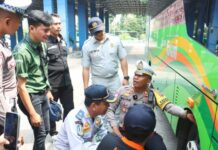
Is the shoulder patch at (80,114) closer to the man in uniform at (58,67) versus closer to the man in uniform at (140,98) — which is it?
the man in uniform at (140,98)

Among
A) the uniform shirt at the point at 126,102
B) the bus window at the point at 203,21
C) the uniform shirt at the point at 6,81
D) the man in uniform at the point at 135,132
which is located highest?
the bus window at the point at 203,21

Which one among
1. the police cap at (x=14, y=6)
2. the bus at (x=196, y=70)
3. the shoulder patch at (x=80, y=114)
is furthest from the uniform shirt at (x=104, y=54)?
the police cap at (x=14, y=6)

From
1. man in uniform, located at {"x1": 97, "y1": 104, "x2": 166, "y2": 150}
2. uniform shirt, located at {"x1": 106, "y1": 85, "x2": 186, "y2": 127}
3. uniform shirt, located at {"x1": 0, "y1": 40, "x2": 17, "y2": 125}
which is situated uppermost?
uniform shirt, located at {"x1": 0, "y1": 40, "x2": 17, "y2": 125}

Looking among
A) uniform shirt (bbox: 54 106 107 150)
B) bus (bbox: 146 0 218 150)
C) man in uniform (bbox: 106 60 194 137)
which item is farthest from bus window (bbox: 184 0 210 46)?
uniform shirt (bbox: 54 106 107 150)

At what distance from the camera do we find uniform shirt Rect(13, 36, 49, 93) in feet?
10.0

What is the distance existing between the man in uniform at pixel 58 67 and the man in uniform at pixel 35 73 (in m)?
0.71

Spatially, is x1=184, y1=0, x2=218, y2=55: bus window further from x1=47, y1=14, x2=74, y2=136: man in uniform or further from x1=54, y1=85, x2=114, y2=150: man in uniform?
x1=47, y1=14, x2=74, y2=136: man in uniform

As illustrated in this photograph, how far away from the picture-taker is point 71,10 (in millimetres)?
25469

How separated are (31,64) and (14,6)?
3.94ft

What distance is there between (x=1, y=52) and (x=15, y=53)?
3.26ft

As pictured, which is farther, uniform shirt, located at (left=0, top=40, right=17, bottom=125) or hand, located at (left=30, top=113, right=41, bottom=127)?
hand, located at (left=30, top=113, right=41, bottom=127)

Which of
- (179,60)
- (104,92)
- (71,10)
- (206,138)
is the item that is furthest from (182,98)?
(71,10)

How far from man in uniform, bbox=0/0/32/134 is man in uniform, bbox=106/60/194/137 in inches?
45.3

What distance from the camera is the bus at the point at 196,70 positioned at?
267 centimetres
